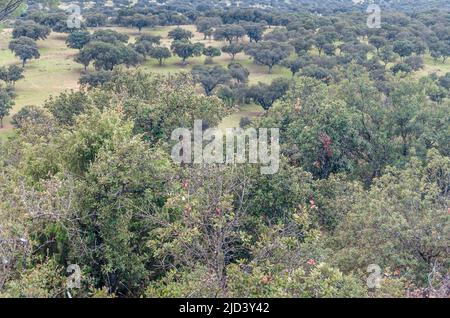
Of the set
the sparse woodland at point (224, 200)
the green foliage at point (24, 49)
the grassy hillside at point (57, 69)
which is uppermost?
the sparse woodland at point (224, 200)

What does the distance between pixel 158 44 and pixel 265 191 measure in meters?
51.5

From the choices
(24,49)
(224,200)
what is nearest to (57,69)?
(24,49)

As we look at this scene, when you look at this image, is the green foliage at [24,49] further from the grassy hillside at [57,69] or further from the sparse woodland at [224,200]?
the sparse woodland at [224,200]

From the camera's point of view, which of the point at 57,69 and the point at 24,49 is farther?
the point at 24,49

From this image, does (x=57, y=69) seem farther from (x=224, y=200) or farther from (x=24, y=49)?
(x=224, y=200)

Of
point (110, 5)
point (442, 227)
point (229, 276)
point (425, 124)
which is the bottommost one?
point (110, 5)

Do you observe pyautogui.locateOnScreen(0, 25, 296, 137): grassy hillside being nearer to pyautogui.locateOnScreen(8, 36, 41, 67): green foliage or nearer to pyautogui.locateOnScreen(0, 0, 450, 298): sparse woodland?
pyautogui.locateOnScreen(8, 36, 41, 67): green foliage

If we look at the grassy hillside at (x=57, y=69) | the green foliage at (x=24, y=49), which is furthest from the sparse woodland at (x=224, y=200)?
the green foliage at (x=24, y=49)

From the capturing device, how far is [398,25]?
2968 inches

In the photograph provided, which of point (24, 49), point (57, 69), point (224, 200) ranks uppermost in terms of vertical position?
point (224, 200)

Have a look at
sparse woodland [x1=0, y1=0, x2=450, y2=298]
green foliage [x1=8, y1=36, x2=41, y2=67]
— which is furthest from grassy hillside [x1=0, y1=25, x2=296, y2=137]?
sparse woodland [x1=0, y1=0, x2=450, y2=298]
